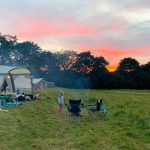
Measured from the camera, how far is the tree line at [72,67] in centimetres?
8312

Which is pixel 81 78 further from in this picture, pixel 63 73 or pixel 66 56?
pixel 66 56

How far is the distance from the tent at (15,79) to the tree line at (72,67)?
49955 millimetres

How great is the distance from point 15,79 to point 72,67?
68070 millimetres

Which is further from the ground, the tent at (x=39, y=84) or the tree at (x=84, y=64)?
the tree at (x=84, y=64)

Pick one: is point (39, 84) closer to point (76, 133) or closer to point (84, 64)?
point (84, 64)

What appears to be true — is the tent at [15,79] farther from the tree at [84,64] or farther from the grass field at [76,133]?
the tree at [84,64]

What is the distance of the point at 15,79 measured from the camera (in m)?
32.0

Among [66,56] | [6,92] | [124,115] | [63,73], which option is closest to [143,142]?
[124,115]

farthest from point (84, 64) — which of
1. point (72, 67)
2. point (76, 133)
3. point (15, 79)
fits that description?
point (76, 133)

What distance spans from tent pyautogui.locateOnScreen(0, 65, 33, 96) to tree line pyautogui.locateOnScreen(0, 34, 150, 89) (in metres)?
50.0

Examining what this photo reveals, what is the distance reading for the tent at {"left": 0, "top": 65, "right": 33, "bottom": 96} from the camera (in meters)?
30.1

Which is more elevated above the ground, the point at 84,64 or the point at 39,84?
the point at 84,64

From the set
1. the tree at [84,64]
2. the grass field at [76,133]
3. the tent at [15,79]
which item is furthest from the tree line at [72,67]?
the grass field at [76,133]

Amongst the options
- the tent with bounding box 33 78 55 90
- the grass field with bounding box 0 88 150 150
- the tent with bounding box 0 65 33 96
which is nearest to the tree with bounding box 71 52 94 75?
the tent with bounding box 33 78 55 90
